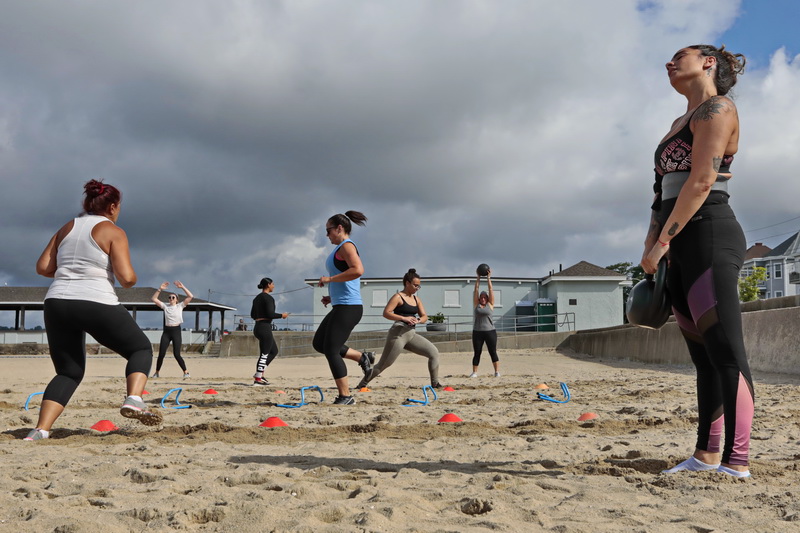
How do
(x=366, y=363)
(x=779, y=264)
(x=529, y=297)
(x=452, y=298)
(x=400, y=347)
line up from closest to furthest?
1. (x=400, y=347)
2. (x=366, y=363)
3. (x=452, y=298)
4. (x=529, y=297)
5. (x=779, y=264)

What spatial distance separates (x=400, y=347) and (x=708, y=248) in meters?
5.84

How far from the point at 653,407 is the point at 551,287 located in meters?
43.1

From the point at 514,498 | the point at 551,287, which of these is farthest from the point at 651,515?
the point at 551,287

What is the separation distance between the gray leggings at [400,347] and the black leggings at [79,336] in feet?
13.4

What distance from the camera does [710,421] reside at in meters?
3.20

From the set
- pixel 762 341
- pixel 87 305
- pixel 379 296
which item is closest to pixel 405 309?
pixel 87 305

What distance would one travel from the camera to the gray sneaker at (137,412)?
4.40 metres

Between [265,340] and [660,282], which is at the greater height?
[660,282]

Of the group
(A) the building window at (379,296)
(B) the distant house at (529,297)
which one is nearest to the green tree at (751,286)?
(B) the distant house at (529,297)

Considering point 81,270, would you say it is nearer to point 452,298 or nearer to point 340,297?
point 340,297

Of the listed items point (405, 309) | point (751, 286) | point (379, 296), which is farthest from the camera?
point (379, 296)

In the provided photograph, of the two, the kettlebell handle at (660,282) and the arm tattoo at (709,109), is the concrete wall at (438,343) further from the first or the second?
the arm tattoo at (709,109)

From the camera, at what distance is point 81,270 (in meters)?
4.44

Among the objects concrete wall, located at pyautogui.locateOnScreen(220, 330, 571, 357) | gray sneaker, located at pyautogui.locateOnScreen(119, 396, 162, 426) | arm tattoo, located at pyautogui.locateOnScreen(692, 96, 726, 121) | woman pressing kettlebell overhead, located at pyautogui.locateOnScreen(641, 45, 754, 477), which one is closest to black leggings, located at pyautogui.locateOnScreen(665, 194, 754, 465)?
woman pressing kettlebell overhead, located at pyautogui.locateOnScreen(641, 45, 754, 477)
